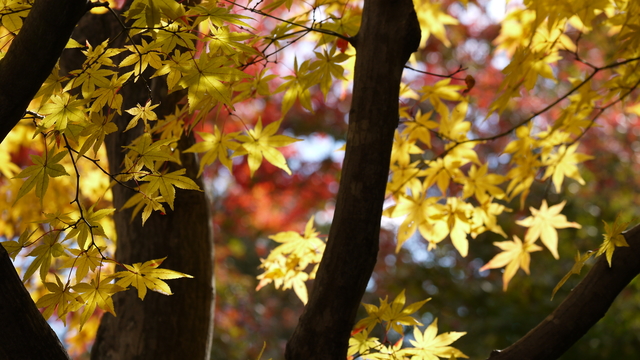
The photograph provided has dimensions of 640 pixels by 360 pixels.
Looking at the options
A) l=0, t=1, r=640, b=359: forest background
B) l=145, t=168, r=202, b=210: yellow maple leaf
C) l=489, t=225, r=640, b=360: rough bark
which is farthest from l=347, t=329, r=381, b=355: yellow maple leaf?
l=0, t=1, r=640, b=359: forest background

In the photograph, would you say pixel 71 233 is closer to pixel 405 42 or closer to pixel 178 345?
pixel 178 345

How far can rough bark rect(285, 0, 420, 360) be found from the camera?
880mm

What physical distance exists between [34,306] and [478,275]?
4411 mm

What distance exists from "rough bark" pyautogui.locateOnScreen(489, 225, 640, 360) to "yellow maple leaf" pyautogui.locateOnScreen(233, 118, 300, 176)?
0.59 m

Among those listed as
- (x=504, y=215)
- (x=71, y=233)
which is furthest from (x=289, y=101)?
(x=504, y=215)

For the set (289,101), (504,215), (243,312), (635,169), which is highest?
(635,169)

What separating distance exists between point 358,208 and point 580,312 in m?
0.48

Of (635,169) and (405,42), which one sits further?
(635,169)

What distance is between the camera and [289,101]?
3.52 ft

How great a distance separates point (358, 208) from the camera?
0.88 m

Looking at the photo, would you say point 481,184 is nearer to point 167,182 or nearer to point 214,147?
point 214,147

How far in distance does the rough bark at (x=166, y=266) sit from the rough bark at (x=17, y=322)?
0.43m

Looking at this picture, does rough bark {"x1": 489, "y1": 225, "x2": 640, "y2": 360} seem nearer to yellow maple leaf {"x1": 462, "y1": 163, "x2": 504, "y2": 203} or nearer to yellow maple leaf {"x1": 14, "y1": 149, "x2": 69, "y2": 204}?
yellow maple leaf {"x1": 462, "y1": 163, "x2": 504, "y2": 203}

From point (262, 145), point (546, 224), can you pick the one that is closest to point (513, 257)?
point (546, 224)
